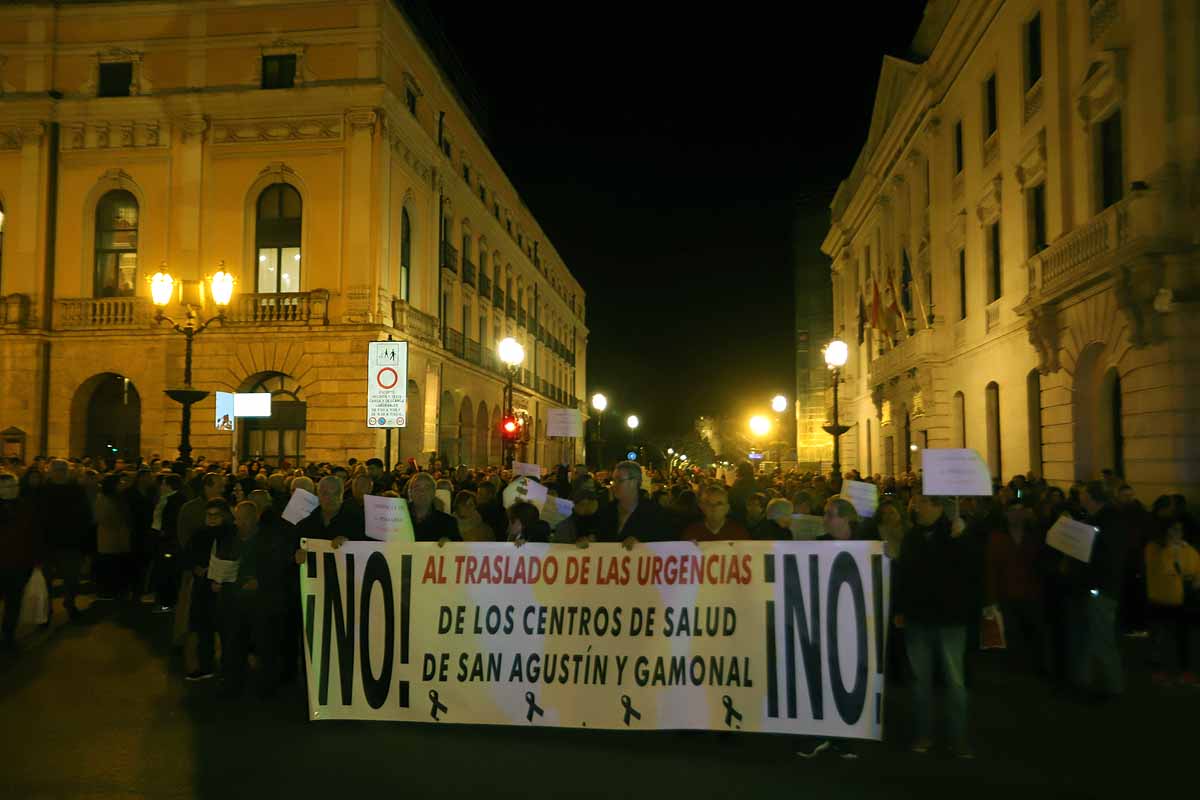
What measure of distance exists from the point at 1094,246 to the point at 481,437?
2894cm

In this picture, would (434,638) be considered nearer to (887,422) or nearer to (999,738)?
(999,738)

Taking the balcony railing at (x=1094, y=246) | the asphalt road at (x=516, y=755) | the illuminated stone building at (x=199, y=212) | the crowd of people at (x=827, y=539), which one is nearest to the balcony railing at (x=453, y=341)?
the illuminated stone building at (x=199, y=212)

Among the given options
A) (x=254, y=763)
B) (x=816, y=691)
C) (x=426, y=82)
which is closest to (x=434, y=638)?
(x=254, y=763)

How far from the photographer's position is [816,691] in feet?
21.5

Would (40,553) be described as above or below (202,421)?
below

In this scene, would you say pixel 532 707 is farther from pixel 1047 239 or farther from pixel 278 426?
pixel 278 426

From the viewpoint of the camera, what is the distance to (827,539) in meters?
7.75

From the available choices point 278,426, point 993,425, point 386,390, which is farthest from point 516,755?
point 278,426

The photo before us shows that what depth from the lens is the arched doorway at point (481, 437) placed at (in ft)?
135

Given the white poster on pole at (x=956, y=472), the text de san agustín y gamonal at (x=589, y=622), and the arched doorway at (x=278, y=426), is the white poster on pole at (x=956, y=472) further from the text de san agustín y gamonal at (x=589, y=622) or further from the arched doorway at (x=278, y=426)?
the arched doorway at (x=278, y=426)

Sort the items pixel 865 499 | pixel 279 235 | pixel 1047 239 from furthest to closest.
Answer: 1. pixel 279 235
2. pixel 1047 239
3. pixel 865 499

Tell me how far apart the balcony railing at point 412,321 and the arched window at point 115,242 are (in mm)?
7982

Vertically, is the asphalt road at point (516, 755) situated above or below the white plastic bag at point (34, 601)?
below

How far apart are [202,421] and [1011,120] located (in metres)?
22.5
